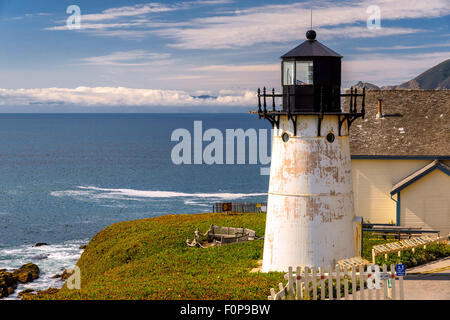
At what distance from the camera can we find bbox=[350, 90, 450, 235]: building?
31.7 m

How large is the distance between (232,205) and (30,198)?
166ft

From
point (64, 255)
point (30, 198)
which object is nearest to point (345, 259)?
point (64, 255)

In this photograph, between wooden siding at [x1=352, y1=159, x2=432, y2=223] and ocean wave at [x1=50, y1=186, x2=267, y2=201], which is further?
ocean wave at [x1=50, y1=186, x2=267, y2=201]

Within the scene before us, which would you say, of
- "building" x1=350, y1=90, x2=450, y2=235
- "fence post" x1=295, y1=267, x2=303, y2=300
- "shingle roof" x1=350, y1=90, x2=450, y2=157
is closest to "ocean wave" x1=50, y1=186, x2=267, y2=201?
"shingle roof" x1=350, y1=90, x2=450, y2=157

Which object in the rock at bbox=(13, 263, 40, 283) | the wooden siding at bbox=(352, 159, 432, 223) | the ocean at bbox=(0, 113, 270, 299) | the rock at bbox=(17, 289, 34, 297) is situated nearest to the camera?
the wooden siding at bbox=(352, 159, 432, 223)

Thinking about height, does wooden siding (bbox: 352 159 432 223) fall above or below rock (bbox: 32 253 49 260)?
above

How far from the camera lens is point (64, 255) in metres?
51.5

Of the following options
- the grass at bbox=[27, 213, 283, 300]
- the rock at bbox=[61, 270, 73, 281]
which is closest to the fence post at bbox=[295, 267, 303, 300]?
the grass at bbox=[27, 213, 283, 300]

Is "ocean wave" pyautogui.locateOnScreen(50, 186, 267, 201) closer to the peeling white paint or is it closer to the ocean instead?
the ocean

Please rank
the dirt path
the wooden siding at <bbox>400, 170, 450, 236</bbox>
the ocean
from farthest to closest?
the ocean → the wooden siding at <bbox>400, 170, 450, 236</bbox> → the dirt path

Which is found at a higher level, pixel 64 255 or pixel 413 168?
pixel 413 168

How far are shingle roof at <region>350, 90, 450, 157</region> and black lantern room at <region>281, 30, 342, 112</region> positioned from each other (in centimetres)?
1275

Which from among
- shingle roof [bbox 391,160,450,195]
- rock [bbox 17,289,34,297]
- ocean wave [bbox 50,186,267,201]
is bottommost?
rock [bbox 17,289,34,297]
